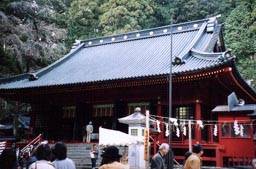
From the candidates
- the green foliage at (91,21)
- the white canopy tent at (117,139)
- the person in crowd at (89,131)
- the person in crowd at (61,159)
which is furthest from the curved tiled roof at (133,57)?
the person in crowd at (61,159)

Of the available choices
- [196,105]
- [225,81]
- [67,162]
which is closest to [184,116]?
[196,105]

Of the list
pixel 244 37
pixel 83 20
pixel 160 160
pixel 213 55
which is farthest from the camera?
pixel 83 20

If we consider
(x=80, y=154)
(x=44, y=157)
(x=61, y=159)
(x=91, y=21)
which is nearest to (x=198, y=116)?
(x=80, y=154)

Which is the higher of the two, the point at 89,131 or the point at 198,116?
the point at 198,116

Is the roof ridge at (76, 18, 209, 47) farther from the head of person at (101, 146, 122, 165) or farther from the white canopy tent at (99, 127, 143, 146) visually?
the head of person at (101, 146, 122, 165)

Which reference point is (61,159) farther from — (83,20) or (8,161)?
(83,20)

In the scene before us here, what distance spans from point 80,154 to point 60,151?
14180 millimetres

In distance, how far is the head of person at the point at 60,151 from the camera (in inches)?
203

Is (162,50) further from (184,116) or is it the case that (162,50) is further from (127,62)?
(184,116)

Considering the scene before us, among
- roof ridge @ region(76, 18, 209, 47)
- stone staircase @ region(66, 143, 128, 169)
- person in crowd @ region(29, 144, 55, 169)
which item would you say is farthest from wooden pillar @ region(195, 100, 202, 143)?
person in crowd @ region(29, 144, 55, 169)

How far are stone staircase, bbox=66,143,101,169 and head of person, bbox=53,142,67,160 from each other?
12695 millimetres

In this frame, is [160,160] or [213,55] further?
[213,55]

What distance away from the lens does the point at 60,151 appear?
5219 millimetres

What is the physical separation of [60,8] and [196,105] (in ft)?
84.0
